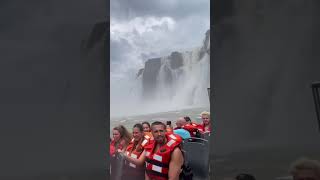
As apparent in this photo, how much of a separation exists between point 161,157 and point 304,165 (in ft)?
2.58

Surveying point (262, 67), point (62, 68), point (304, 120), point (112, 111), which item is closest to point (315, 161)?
point (304, 120)

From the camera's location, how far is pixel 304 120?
188cm

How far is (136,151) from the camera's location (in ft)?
8.00

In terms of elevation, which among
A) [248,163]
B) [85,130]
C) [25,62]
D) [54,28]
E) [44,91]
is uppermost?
[54,28]

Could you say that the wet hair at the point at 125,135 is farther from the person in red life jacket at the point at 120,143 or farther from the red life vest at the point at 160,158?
the red life vest at the point at 160,158

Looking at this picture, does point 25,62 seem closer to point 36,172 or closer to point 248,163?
point 36,172

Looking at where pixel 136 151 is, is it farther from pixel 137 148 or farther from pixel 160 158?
pixel 160 158

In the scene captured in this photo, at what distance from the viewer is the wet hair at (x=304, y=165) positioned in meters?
1.86

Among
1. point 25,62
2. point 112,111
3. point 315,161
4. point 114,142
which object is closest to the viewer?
point 25,62

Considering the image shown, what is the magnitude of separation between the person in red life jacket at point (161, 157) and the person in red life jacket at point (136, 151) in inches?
1.1

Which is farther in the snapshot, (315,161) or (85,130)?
(315,161)

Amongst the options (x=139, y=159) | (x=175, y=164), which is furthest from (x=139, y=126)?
Result: (x=175, y=164)

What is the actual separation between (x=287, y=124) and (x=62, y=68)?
995 mm

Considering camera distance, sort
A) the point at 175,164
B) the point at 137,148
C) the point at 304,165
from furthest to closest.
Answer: the point at 137,148 < the point at 175,164 < the point at 304,165
